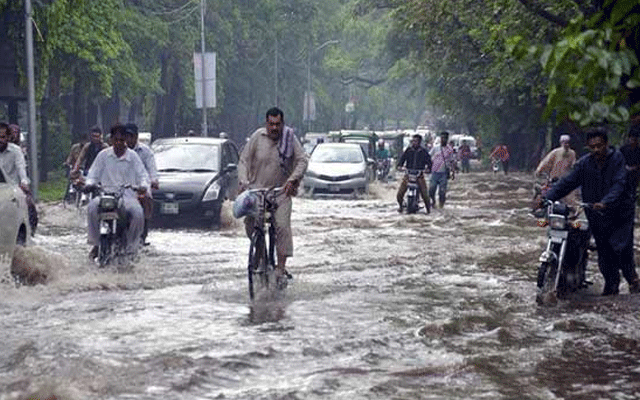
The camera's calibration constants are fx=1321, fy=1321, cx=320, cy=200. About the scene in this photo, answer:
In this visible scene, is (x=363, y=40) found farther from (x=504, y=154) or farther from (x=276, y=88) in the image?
(x=504, y=154)

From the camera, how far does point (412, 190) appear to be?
26.9 meters

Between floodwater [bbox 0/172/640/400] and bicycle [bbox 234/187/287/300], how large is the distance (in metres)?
0.26

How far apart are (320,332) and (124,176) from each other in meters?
5.04

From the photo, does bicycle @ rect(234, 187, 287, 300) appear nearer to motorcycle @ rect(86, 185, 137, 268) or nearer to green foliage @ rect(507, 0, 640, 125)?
motorcycle @ rect(86, 185, 137, 268)

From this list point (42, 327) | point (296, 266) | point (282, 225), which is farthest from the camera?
point (296, 266)

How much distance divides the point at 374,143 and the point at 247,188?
121 ft

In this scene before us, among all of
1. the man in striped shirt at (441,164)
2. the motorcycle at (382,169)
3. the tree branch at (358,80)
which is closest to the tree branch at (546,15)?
the man in striped shirt at (441,164)

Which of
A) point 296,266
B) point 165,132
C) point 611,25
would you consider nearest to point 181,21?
point 165,132

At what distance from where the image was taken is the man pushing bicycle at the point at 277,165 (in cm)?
1274

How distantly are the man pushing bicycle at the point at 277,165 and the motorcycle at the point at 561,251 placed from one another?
2.43 meters

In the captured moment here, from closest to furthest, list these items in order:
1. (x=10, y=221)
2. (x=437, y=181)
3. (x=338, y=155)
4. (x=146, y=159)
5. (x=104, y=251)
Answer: (x=10, y=221)
(x=104, y=251)
(x=146, y=159)
(x=437, y=181)
(x=338, y=155)

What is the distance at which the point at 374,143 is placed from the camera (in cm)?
4972

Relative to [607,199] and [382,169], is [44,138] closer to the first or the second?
[382,169]

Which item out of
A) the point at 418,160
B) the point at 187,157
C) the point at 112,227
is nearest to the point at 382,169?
the point at 418,160
